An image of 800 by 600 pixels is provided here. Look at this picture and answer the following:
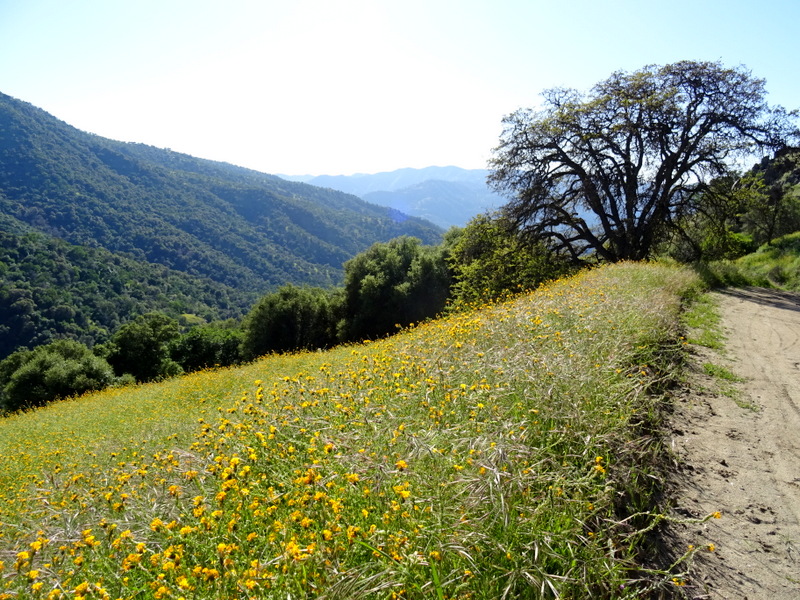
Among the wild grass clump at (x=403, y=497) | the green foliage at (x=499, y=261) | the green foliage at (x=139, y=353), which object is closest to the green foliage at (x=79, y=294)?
the green foliage at (x=139, y=353)

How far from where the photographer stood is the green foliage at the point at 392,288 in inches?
1211

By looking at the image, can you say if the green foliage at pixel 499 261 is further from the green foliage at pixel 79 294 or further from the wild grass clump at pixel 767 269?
the green foliage at pixel 79 294

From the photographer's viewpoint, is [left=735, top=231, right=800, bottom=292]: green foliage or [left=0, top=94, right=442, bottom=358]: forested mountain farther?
[left=0, top=94, right=442, bottom=358]: forested mountain

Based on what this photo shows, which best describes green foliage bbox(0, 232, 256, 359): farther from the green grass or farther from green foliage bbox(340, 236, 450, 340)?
the green grass

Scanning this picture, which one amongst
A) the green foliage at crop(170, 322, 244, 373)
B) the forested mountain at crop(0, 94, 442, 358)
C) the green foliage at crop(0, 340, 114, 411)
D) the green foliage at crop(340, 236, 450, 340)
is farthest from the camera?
the forested mountain at crop(0, 94, 442, 358)

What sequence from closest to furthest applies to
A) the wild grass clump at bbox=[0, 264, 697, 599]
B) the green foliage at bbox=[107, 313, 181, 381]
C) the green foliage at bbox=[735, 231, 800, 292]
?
the wild grass clump at bbox=[0, 264, 697, 599], the green foliage at bbox=[735, 231, 800, 292], the green foliage at bbox=[107, 313, 181, 381]

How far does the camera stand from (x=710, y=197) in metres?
17.0

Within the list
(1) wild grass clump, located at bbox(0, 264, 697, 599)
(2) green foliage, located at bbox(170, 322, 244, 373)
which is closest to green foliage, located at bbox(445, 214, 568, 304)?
(1) wild grass clump, located at bbox(0, 264, 697, 599)

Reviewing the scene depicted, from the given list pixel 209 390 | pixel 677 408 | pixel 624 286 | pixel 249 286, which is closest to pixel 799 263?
pixel 624 286

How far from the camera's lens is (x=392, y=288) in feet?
105

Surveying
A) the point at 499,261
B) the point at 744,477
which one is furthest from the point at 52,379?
the point at 744,477

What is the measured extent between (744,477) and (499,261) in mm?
15689

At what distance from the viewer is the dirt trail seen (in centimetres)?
274

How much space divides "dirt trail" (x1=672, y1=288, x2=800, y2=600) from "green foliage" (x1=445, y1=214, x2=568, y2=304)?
1174cm
